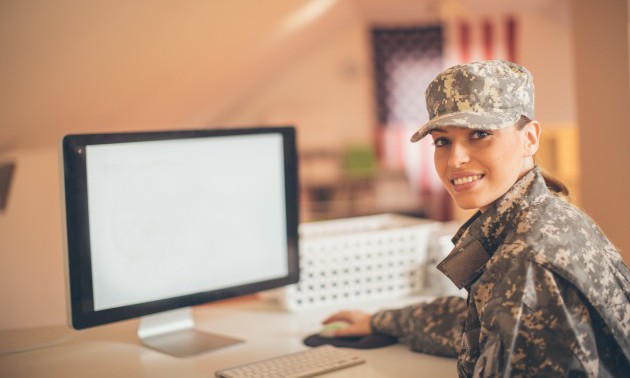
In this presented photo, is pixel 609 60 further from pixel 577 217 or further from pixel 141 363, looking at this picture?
pixel 141 363

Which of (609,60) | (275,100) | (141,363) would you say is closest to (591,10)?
(609,60)

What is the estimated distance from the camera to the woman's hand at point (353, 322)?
4.96 feet

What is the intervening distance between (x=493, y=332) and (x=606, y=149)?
949 mm

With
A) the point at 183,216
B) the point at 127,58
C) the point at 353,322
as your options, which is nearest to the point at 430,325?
the point at 353,322

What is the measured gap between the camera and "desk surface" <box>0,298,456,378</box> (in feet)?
4.41

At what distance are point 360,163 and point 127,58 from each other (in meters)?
3.86

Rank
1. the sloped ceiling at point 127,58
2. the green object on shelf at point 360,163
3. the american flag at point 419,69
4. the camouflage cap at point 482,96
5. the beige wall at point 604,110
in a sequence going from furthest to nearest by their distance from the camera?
the american flag at point 419,69 < the green object on shelf at point 360,163 < the sloped ceiling at point 127,58 < the beige wall at point 604,110 < the camouflage cap at point 482,96

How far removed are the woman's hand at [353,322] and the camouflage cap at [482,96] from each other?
1.71ft

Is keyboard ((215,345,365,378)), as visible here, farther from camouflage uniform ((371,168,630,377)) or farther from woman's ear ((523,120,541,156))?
woman's ear ((523,120,541,156))

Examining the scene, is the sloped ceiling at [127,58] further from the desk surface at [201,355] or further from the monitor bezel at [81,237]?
the desk surface at [201,355]

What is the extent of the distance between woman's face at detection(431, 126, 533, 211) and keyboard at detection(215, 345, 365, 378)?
39cm

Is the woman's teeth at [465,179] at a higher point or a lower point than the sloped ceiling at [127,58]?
lower

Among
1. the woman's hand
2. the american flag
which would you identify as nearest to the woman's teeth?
the woman's hand

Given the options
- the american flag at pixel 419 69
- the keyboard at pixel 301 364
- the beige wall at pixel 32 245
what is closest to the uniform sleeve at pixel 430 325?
the keyboard at pixel 301 364
